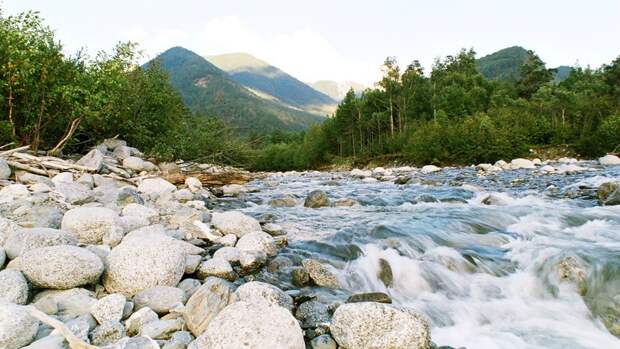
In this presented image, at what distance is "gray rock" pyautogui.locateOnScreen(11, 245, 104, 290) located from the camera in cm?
421

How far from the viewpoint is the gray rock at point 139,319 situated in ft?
12.4

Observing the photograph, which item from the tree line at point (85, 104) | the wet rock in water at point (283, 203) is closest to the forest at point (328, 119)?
the tree line at point (85, 104)

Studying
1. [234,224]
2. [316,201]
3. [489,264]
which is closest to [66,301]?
[234,224]

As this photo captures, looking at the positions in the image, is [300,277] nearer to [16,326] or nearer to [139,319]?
[139,319]

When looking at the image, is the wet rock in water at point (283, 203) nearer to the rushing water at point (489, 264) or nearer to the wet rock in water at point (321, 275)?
the rushing water at point (489, 264)

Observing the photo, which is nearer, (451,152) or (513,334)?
(513,334)

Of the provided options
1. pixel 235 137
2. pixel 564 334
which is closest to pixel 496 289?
pixel 564 334

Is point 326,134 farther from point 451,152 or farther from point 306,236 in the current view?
point 306,236

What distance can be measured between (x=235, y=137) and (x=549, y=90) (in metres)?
59.3

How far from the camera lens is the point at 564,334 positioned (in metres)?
4.30

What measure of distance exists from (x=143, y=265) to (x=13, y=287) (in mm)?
1239

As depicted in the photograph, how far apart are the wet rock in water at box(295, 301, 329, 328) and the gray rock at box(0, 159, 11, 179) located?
9.63 metres

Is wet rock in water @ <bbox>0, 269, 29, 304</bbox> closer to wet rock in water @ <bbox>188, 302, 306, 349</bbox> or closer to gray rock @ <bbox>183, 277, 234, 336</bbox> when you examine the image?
gray rock @ <bbox>183, 277, 234, 336</bbox>

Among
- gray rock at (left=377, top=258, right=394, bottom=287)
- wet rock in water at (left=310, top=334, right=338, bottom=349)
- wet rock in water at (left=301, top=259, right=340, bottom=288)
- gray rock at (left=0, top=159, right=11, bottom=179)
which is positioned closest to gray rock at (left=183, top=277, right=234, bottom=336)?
wet rock in water at (left=310, top=334, right=338, bottom=349)
